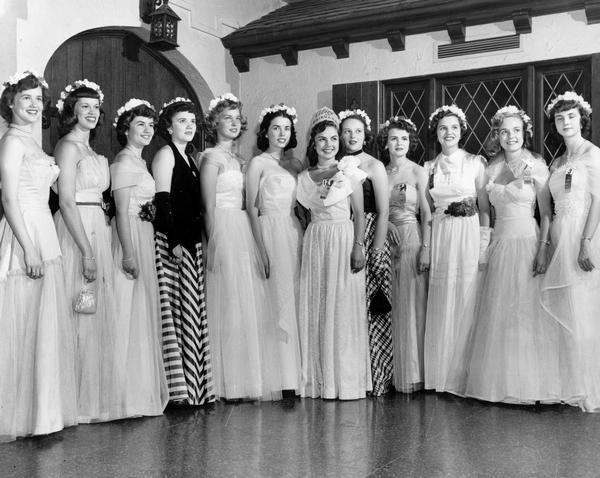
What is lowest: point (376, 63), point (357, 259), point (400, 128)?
point (357, 259)

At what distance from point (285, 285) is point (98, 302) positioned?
4.45 ft

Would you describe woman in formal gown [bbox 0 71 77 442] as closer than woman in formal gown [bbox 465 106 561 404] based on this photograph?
Yes

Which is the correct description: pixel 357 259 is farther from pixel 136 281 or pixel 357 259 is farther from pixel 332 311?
pixel 136 281

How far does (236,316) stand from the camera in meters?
5.64

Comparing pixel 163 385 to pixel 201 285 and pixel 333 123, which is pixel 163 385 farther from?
pixel 333 123

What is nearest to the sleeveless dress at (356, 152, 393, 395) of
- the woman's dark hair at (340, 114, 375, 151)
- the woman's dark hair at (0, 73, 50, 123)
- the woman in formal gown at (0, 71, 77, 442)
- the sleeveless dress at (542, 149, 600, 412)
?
the woman's dark hair at (340, 114, 375, 151)

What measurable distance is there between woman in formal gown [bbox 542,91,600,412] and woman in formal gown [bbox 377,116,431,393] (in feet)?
3.19

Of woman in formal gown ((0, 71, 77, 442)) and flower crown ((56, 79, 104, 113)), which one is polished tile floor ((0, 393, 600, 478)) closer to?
woman in formal gown ((0, 71, 77, 442))

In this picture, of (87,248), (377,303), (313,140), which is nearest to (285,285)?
(377,303)

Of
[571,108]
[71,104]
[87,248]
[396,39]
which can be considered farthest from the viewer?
[396,39]

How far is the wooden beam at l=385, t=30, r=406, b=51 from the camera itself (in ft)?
22.6

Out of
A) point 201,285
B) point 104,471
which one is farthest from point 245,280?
point 104,471

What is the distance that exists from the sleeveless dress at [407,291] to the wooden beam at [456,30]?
138 centimetres

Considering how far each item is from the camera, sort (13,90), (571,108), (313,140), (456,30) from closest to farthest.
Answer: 1. (13,90)
2. (571,108)
3. (313,140)
4. (456,30)
